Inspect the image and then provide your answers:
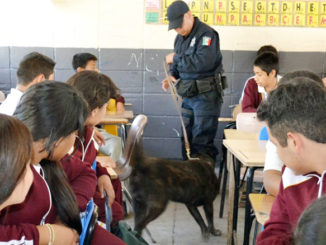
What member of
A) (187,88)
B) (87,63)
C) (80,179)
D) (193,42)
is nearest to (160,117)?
(87,63)

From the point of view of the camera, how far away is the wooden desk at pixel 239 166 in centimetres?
233

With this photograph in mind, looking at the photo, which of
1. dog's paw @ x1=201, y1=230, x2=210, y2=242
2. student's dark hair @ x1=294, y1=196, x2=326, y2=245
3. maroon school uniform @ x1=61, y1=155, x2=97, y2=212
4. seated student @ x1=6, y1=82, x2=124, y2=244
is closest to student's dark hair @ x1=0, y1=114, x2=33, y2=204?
seated student @ x1=6, y1=82, x2=124, y2=244

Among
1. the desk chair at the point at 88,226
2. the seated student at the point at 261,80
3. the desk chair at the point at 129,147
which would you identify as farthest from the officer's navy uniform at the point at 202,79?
the desk chair at the point at 88,226

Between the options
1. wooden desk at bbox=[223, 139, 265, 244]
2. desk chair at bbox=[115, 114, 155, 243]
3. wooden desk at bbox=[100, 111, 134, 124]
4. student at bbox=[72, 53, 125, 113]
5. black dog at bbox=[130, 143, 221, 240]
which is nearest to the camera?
wooden desk at bbox=[223, 139, 265, 244]

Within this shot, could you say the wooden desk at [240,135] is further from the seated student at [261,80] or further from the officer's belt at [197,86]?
the seated student at [261,80]

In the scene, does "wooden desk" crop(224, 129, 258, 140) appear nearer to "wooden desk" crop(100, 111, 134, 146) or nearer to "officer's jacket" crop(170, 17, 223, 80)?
"officer's jacket" crop(170, 17, 223, 80)

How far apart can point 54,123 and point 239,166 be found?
1.51m

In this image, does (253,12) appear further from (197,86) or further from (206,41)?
(197,86)

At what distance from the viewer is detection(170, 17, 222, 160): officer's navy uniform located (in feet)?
13.2

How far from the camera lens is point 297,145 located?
4.30 ft

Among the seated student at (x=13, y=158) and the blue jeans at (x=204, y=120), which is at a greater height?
the seated student at (x=13, y=158)

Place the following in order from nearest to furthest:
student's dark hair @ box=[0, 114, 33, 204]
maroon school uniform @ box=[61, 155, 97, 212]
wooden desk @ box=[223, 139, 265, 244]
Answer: student's dark hair @ box=[0, 114, 33, 204], maroon school uniform @ box=[61, 155, 97, 212], wooden desk @ box=[223, 139, 265, 244]

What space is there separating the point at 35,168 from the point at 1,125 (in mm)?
393

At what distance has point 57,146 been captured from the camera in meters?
1.45
